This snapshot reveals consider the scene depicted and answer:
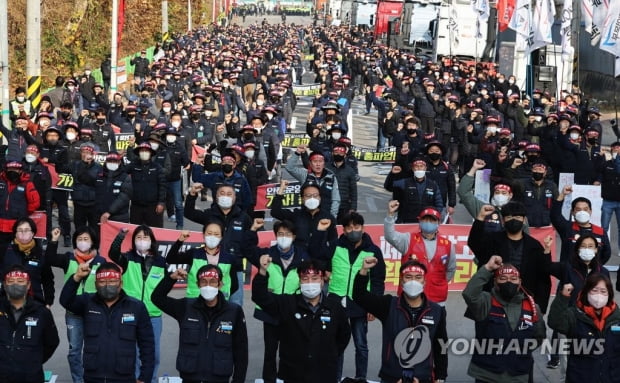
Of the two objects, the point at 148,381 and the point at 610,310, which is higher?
the point at 610,310

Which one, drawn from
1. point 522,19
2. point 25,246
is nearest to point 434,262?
point 25,246

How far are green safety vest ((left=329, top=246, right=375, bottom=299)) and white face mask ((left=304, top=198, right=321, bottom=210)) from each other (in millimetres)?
1309

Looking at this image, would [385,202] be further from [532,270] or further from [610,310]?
[610,310]

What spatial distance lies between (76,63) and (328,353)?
39.1m

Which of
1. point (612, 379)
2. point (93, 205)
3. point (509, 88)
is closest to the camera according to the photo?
point (612, 379)

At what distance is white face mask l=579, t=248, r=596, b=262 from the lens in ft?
33.2

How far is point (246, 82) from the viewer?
36.2 meters

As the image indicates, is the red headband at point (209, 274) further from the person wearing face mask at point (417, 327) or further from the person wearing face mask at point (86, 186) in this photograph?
the person wearing face mask at point (86, 186)

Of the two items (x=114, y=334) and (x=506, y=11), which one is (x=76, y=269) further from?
(x=506, y=11)

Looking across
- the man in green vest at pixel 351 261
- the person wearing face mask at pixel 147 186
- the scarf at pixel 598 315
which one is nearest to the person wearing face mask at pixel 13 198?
the person wearing face mask at pixel 147 186

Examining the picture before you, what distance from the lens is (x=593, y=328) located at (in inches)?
335

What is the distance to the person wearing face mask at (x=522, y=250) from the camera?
1005 centimetres

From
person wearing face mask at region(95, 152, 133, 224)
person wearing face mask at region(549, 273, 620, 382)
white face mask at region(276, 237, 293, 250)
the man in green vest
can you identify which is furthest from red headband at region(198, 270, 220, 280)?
person wearing face mask at region(95, 152, 133, 224)

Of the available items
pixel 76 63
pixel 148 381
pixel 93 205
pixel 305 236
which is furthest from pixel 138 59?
pixel 148 381
